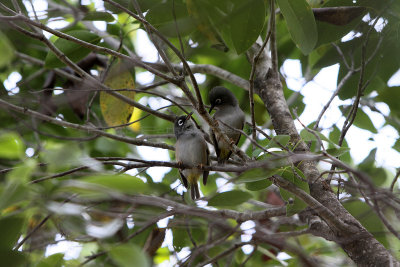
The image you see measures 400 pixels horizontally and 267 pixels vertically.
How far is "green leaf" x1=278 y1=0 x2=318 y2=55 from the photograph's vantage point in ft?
7.40

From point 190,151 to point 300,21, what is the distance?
7.84ft

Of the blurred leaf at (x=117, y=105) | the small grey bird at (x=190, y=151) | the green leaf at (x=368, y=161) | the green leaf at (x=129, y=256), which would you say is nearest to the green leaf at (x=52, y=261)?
the green leaf at (x=129, y=256)

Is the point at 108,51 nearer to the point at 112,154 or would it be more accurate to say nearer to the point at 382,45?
the point at 112,154

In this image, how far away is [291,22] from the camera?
230 cm

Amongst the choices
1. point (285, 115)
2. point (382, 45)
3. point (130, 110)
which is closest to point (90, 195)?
point (285, 115)

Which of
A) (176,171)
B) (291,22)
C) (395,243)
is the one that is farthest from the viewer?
(176,171)

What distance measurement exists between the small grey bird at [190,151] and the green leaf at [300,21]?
204 cm

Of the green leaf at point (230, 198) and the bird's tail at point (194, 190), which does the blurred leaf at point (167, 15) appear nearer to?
the green leaf at point (230, 198)

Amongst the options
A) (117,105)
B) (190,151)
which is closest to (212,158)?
(190,151)

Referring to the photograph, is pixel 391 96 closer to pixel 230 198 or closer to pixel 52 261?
pixel 230 198

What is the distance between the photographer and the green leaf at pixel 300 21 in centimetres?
226

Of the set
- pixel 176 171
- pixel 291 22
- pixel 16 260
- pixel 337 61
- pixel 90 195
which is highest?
pixel 291 22

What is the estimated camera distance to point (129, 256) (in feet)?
4.78

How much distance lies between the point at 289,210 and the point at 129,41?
3217 millimetres
